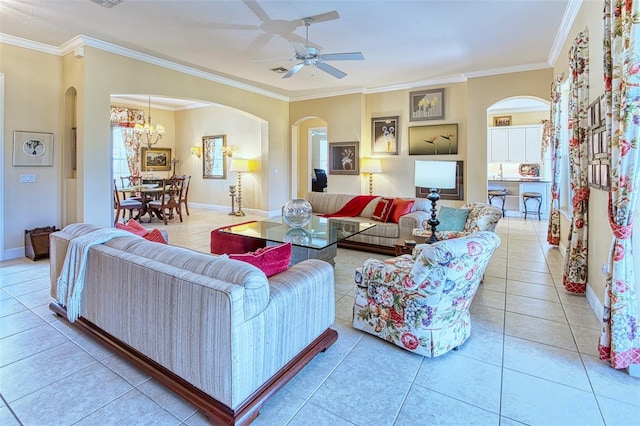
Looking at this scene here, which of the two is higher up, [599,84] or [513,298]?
[599,84]

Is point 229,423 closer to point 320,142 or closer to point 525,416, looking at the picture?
point 525,416

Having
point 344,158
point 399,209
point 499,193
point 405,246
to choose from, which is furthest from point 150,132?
point 499,193

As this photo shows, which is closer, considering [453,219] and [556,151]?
[453,219]

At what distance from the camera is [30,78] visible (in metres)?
4.70

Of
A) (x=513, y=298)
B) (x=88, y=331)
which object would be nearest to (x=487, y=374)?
(x=513, y=298)

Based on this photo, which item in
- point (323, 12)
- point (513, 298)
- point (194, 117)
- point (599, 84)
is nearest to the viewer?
point (599, 84)

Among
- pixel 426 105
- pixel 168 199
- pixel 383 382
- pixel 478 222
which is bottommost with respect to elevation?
pixel 383 382

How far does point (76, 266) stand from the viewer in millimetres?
2363

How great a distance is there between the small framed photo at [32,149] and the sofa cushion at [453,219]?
561 centimetres

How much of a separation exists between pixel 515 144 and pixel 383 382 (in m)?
8.90

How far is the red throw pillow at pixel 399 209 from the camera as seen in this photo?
16.3 ft

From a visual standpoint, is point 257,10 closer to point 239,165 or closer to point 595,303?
point 595,303

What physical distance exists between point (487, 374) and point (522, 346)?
51cm

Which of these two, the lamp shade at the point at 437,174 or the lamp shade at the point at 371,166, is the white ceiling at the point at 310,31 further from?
the lamp shade at the point at 371,166
